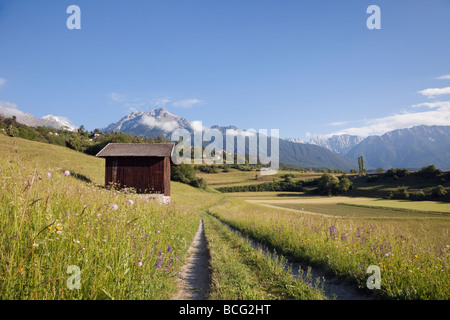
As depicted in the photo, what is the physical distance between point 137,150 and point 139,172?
12.4 feet

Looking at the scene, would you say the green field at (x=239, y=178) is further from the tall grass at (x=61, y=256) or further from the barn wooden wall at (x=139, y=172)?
the tall grass at (x=61, y=256)

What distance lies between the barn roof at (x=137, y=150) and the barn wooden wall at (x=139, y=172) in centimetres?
72

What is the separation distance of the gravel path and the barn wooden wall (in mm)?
26596

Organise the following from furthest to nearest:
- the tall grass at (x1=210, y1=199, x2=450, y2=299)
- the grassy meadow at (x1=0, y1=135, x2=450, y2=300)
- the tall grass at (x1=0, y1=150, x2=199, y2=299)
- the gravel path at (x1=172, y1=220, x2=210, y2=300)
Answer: the gravel path at (x1=172, y1=220, x2=210, y2=300) → the tall grass at (x1=210, y1=199, x2=450, y2=299) → the grassy meadow at (x1=0, y1=135, x2=450, y2=300) → the tall grass at (x1=0, y1=150, x2=199, y2=299)

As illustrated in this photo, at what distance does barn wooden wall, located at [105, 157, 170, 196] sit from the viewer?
113ft

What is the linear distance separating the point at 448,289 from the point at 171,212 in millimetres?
10734

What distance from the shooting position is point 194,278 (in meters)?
6.31

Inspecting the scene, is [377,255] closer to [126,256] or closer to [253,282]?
[253,282]

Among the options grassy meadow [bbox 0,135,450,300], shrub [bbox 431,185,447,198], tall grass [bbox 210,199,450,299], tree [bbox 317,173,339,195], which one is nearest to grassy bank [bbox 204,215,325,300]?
grassy meadow [bbox 0,135,450,300]

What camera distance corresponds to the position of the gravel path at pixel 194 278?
5.19 metres

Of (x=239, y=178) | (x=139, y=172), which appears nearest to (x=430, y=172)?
(x=139, y=172)

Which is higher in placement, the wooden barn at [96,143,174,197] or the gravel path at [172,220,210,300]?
the wooden barn at [96,143,174,197]

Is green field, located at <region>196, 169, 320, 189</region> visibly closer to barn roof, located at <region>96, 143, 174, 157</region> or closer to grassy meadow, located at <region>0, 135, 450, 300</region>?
barn roof, located at <region>96, 143, 174, 157</region>
